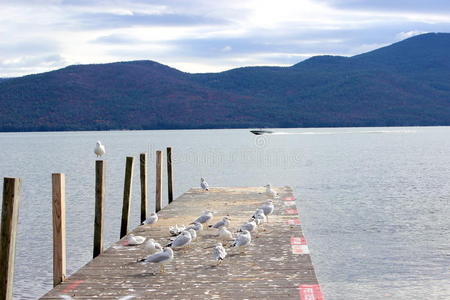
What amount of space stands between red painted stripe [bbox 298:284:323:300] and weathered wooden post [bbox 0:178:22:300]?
4767mm

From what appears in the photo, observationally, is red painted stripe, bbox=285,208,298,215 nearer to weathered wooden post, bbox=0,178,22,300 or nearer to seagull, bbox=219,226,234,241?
seagull, bbox=219,226,234,241

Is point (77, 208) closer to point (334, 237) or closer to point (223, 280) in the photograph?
point (334, 237)

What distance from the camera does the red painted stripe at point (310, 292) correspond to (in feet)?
37.4

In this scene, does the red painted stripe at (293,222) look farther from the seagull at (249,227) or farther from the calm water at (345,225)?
the seagull at (249,227)

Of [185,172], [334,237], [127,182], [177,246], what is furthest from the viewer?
[185,172]

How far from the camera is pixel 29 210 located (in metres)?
39.2

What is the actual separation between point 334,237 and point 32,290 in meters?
12.6

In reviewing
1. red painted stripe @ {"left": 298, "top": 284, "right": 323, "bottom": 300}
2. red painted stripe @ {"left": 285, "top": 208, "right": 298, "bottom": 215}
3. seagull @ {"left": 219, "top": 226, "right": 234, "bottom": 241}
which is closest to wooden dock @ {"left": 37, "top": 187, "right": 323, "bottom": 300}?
red painted stripe @ {"left": 298, "top": 284, "right": 323, "bottom": 300}

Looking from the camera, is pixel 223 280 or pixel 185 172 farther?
pixel 185 172

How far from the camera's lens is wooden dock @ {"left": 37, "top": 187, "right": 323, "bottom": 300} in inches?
462

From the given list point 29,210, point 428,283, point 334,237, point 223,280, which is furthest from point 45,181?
point 223,280

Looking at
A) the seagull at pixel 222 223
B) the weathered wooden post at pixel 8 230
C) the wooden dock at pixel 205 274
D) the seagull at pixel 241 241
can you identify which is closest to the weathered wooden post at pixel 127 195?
the wooden dock at pixel 205 274

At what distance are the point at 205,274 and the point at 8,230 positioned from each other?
3622 mm

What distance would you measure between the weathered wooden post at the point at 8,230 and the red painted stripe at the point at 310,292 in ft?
15.6
